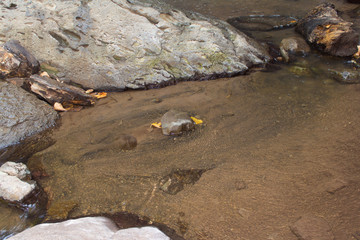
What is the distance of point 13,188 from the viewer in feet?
8.84

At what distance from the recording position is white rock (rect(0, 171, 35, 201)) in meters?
2.68

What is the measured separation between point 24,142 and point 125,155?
136 centimetres

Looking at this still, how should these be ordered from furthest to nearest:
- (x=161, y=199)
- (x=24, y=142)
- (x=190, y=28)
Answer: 1. (x=190, y=28)
2. (x=24, y=142)
3. (x=161, y=199)

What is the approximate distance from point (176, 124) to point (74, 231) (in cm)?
170

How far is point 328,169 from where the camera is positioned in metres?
2.79

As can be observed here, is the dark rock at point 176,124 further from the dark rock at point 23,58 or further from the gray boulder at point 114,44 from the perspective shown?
the dark rock at point 23,58

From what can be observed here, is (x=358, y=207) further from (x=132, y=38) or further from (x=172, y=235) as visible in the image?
(x=132, y=38)

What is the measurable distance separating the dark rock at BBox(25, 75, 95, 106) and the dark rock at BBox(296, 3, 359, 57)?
174 inches

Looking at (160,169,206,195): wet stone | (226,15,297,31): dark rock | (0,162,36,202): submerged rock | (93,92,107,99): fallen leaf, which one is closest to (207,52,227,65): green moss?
(93,92,107,99): fallen leaf

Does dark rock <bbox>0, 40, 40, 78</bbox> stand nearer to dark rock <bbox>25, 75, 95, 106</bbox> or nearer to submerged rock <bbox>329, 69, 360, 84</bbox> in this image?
dark rock <bbox>25, 75, 95, 106</bbox>

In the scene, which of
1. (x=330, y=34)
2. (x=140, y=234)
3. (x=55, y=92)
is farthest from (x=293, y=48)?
(x=140, y=234)

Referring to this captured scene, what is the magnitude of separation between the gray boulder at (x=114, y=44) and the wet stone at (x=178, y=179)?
195cm

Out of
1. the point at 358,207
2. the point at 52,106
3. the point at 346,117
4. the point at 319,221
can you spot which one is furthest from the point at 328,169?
the point at 52,106

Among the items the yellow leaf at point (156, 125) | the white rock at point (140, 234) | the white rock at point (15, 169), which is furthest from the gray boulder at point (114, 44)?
the white rock at point (140, 234)
